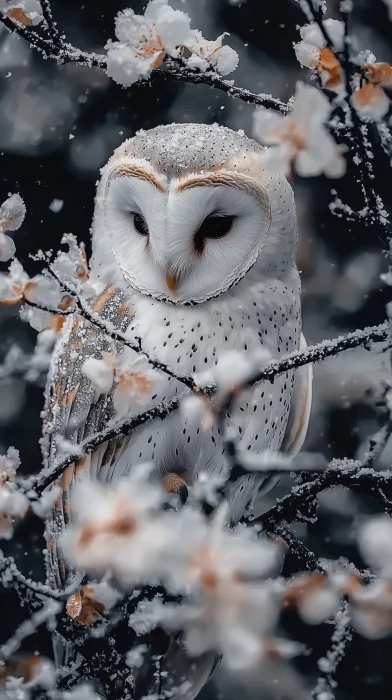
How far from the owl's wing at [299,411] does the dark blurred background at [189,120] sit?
49mm

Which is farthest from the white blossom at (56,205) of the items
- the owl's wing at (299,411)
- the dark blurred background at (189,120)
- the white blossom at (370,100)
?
the white blossom at (370,100)

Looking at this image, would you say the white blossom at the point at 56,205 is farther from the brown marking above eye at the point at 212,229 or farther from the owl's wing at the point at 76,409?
the brown marking above eye at the point at 212,229

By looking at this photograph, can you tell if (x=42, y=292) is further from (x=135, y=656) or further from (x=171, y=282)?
(x=135, y=656)

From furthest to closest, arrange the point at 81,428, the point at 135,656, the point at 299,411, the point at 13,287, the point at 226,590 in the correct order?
1. the point at 299,411
2. the point at 81,428
3. the point at 135,656
4. the point at 13,287
5. the point at 226,590

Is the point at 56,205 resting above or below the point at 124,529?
above

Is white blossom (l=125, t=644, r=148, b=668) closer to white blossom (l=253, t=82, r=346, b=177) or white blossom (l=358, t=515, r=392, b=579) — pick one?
white blossom (l=358, t=515, r=392, b=579)

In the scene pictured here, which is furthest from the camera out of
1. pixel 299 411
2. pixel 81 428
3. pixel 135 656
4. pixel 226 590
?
pixel 299 411

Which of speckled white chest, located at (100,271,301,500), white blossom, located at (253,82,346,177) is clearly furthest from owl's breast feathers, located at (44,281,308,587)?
white blossom, located at (253,82,346,177)

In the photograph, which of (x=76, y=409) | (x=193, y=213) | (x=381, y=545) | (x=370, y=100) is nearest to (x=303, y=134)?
(x=370, y=100)

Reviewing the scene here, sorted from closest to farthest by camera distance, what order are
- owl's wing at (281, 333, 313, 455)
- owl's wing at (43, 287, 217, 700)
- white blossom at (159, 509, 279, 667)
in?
white blossom at (159, 509, 279, 667)
owl's wing at (43, 287, 217, 700)
owl's wing at (281, 333, 313, 455)

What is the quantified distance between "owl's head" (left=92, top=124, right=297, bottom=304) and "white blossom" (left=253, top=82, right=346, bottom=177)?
0.13 meters

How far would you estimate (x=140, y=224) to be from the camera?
0.68 metres

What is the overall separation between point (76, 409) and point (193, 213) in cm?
25

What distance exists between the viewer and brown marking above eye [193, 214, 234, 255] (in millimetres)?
647
